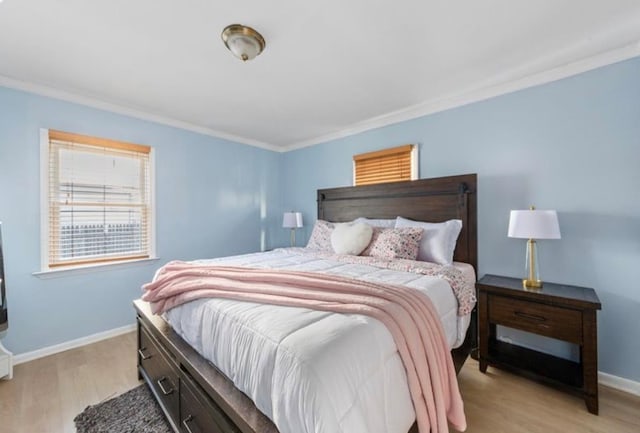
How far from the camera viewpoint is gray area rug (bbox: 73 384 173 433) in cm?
161

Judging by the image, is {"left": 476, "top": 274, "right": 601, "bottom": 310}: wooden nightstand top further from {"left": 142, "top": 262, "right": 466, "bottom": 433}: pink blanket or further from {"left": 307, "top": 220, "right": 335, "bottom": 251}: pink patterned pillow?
{"left": 307, "top": 220, "right": 335, "bottom": 251}: pink patterned pillow

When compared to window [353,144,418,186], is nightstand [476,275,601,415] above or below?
below

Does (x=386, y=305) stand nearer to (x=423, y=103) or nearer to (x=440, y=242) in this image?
(x=440, y=242)

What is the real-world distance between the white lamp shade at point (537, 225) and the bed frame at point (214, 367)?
22.1 inches

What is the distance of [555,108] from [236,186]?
3668 millimetres

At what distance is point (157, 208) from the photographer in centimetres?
317

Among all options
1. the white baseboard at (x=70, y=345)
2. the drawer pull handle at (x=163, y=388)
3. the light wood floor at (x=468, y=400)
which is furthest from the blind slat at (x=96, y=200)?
the drawer pull handle at (x=163, y=388)

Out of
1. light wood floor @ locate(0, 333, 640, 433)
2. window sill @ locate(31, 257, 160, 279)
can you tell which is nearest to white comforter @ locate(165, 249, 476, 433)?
light wood floor @ locate(0, 333, 640, 433)

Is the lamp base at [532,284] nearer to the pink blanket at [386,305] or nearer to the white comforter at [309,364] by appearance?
the pink blanket at [386,305]

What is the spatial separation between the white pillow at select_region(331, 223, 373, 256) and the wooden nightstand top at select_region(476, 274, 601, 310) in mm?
1041

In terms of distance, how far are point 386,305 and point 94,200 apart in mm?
3126

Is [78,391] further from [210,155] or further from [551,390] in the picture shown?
[551,390]

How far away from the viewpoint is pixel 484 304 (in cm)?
211

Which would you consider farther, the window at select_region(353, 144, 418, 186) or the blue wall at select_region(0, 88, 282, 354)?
the window at select_region(353, 144, 418, 186)
